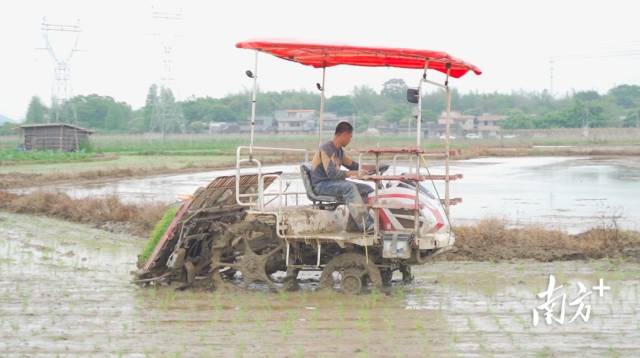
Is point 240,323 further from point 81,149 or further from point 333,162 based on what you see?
point 81,149

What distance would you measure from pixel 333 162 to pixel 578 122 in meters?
91.8

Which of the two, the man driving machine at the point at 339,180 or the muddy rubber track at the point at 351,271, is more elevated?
the man driving machine at the point at 339,180

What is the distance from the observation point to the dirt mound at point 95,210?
17906mm

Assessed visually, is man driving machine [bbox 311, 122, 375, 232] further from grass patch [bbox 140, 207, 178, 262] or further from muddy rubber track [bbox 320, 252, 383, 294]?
grass patch [bbox 140, 207, 178, 262]

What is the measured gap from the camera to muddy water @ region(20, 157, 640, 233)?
18.8 metres

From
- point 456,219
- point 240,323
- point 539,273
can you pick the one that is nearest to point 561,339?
point 240,323

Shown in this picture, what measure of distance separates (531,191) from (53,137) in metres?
38.8

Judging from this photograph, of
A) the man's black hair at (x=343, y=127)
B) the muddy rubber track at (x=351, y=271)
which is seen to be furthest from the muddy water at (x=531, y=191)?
the muddy rubber track at (x=351, y=271)

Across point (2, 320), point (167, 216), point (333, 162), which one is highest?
point (333, 162)

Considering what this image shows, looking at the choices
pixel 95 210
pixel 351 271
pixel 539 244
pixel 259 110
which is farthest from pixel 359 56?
pixel 259 110

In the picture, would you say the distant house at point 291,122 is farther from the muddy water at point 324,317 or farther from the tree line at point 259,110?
the muddy water at point 324,317

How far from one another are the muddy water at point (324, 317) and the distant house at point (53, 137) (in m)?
45.8

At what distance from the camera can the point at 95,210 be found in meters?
19.3

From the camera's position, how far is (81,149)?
58125mm
